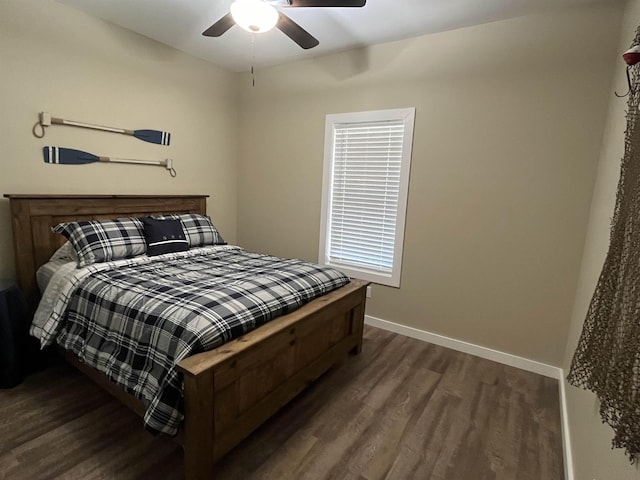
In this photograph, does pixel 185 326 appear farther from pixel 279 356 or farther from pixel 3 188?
pixel 3 188

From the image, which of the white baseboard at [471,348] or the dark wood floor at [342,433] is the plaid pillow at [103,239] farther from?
the white baseboard at [471,348]

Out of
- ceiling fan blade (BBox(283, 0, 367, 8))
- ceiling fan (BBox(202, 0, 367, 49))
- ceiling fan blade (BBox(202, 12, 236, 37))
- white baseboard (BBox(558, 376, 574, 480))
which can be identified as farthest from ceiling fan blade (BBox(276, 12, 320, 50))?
white baseboard (BBox(558, 376, 574, 480))

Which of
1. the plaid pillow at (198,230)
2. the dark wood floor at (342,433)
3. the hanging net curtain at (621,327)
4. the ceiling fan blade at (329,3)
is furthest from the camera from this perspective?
the plaid pillow at (198,230)

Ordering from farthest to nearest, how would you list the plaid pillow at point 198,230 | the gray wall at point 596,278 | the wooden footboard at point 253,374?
the plaid pillow at point 198,230
the wooden footboard at point 253,374
the gray wall at point 596,278

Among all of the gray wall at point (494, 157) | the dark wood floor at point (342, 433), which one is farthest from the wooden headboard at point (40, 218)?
the gray wall at point (494, 157)

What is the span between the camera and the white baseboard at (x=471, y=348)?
2.53 m

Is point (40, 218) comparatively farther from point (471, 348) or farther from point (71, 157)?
point (471, 348)

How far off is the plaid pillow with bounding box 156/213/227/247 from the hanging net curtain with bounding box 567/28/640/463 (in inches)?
108

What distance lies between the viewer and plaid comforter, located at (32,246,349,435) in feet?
4.88

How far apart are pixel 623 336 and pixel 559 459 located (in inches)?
52.0

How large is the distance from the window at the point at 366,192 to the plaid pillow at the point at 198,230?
1095 mm

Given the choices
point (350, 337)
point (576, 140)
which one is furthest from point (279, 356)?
Result: point (576, 140)

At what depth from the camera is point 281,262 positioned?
8.63 feet

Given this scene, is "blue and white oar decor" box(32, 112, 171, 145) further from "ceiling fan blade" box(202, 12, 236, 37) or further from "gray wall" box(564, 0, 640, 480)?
"gray wall" box(564, 0, 640, 480)
